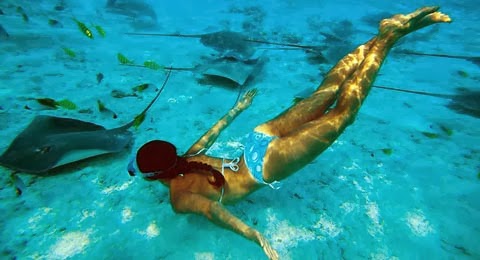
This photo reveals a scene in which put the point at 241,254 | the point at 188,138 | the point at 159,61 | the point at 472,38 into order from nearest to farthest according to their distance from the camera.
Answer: the point at 241,254, the point at 188,138, the point at 159,61, the point at 472,38

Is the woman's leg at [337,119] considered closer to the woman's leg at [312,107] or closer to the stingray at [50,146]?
the woman's leg at [312,107]

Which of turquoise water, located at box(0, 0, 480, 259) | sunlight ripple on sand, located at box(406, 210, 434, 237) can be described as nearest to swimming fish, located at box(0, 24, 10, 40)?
turquoise water, located at box(0, 0, 480, 259)

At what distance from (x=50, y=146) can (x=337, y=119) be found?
137 inches

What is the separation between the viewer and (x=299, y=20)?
54.4ft

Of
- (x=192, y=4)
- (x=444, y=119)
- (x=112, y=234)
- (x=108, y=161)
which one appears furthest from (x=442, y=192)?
(x=192, y=4)

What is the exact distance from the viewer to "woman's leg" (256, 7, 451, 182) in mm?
3027

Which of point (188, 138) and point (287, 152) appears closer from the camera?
point (287, 152)

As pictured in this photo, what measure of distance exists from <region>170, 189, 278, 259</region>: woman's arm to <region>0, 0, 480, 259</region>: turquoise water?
443mm

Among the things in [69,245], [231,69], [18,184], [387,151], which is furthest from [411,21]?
[18,184]

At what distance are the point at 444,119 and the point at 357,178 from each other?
10.7 feet

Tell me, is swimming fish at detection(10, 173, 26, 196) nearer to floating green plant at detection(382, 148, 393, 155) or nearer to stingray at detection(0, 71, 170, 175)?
stingray at detection(0, 71, 170, 175)

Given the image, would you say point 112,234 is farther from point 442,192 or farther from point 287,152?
point 442,192

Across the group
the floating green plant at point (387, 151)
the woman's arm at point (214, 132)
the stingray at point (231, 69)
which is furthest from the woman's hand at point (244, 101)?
the floating green plant at point (387, 151)

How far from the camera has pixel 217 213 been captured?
2.57 m
